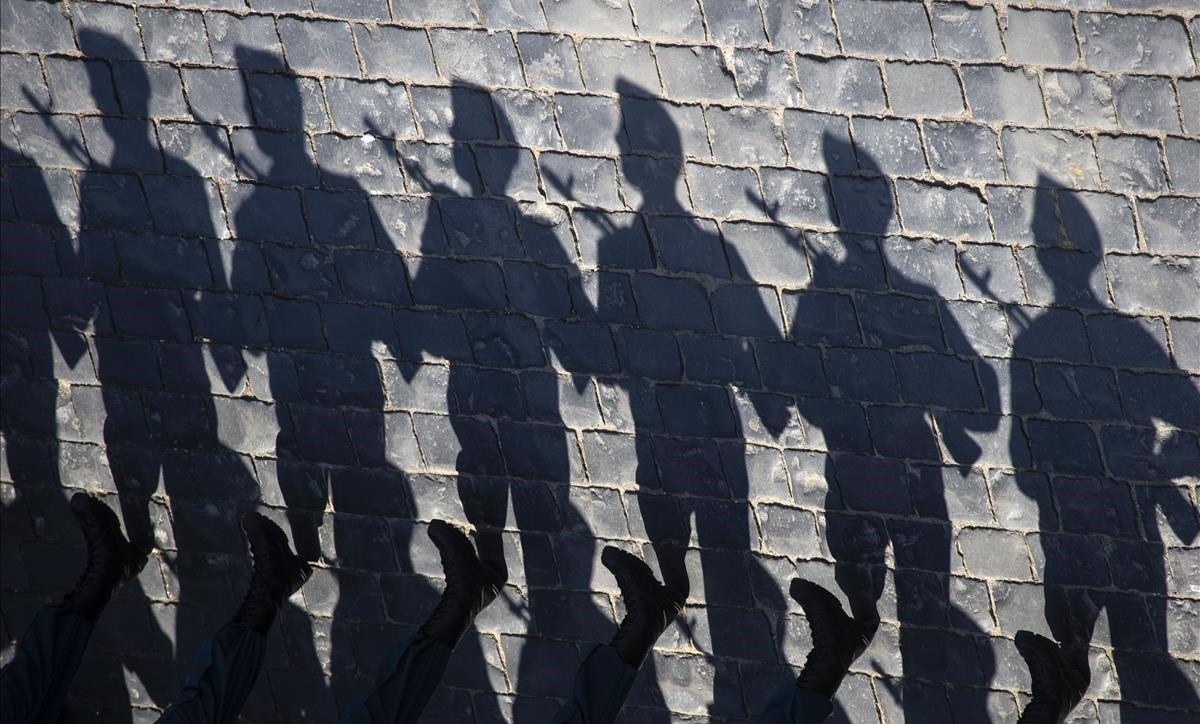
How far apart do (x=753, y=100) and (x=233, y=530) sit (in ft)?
11.7

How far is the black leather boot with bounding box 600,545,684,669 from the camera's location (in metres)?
5.74

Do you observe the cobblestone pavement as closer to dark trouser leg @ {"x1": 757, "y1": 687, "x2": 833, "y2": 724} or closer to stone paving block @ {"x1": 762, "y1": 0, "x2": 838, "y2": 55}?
stone paving block @ {"x1": 762, "y1": 0, "x2": 838, "y2": 55}

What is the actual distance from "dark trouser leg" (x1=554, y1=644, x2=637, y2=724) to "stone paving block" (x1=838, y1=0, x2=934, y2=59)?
3076mm

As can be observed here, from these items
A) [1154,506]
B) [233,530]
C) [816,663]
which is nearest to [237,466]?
[233,530]

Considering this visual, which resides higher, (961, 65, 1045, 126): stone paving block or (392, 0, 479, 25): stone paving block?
(392, 0, 479, 25): stone paving block

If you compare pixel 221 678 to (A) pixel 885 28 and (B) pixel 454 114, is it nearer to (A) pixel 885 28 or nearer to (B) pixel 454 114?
(B) pixel 454 114

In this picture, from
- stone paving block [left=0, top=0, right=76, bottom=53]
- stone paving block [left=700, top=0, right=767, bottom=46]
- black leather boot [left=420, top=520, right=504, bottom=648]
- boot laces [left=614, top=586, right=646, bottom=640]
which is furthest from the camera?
stone paving block [left=0, top=0, right=76, bottom=53]

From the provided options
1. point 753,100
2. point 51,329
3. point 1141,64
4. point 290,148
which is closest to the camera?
point 1141,64

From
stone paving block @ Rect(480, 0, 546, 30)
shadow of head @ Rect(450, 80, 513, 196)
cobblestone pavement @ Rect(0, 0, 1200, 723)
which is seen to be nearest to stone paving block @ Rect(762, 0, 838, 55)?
cobblestone pavement @ Rect(0, 0, 1200, 723)

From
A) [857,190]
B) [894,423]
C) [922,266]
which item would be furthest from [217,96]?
[894,423]

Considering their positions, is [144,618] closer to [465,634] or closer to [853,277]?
[465,634]

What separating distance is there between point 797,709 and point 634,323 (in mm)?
1974

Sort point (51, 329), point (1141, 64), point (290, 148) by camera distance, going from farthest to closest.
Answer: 1. point (51, 329)
2. point (290, 148)
3. point (1141, 64)

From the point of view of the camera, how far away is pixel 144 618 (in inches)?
262
